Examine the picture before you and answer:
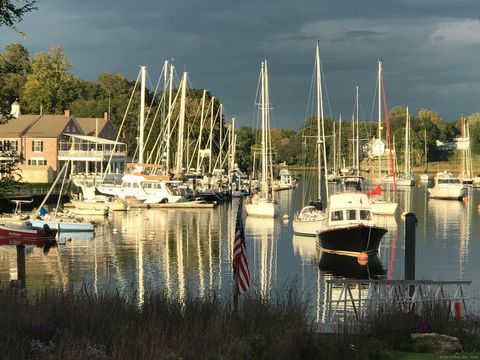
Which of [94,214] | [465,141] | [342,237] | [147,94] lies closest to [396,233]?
[342,237]

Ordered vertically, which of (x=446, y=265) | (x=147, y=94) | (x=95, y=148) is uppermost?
(x=147, y=94)

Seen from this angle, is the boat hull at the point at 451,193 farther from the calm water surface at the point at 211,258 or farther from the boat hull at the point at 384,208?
the boat hull at the point at 384,208

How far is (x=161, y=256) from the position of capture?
5341 centimetres

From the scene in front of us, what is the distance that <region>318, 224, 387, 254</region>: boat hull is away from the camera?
4769cm

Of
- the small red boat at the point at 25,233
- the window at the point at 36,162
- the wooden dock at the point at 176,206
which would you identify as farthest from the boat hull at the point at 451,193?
the small red boat at the point at 25,233

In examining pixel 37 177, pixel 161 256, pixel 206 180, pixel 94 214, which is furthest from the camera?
pixel 206 180

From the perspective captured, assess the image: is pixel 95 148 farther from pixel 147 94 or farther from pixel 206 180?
pixel 147 94

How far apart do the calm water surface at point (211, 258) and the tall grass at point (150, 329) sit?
10706 mm

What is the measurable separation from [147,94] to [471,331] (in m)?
170

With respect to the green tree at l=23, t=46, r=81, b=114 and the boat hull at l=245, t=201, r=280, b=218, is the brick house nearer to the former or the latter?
the green tree at l=23, t=46, r=81, b=114

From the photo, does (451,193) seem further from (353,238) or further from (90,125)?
(353,238)

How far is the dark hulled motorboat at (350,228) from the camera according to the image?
4791 cm

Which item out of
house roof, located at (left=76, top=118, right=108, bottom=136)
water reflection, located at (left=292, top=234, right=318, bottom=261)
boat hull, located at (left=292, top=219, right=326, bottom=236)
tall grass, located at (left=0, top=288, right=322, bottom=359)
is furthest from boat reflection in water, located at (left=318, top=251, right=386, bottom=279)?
house roof, located at (left=76, top=118, right=108, bottom=136)

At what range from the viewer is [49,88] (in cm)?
14975
